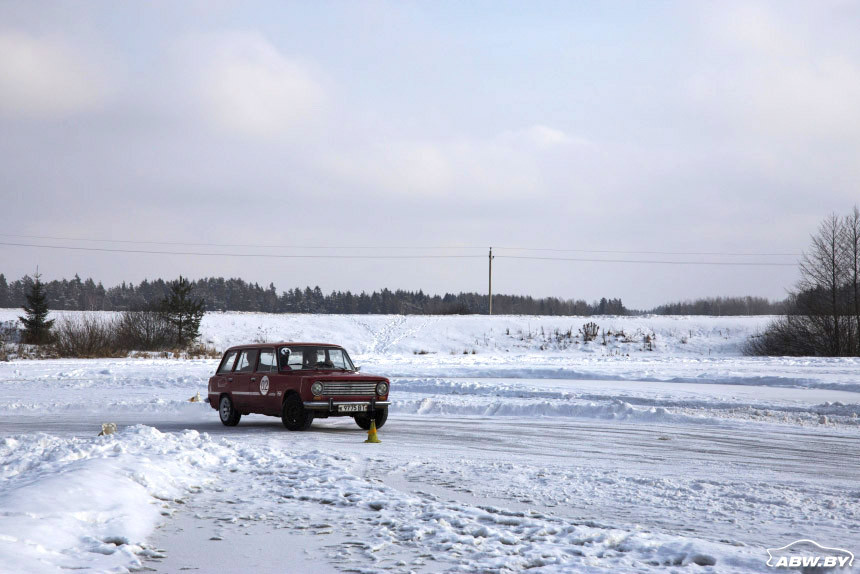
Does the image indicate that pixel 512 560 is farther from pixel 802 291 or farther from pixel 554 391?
pixel 802 291

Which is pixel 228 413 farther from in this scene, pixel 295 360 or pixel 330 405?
pixel 330 405

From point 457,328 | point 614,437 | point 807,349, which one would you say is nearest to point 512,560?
point 614,437

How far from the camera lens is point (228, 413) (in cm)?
1627

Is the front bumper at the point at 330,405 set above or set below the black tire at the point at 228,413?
above

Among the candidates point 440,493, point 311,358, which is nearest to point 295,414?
point 311,358

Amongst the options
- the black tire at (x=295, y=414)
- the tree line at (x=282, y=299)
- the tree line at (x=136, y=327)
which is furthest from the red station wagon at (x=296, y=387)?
the tree line at (x=282, y=299)

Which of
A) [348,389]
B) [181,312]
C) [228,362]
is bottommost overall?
[348,389]

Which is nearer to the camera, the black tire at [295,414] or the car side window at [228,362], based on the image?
the black tire at [295,414]

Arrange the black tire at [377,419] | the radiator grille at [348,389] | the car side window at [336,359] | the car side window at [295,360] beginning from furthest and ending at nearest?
the car side window at [336,359] → the car side window at [295,360] → the black tire at [377,419] → the radiator grille at [348,389]

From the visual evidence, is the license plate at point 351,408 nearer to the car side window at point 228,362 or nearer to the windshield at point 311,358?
the windshield at point 311,358

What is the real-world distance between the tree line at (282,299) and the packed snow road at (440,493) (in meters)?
113

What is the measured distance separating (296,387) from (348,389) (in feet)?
3.25

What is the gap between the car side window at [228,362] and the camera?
16.7m

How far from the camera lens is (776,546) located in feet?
20.2
